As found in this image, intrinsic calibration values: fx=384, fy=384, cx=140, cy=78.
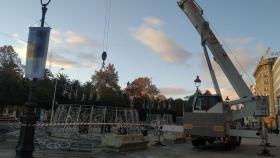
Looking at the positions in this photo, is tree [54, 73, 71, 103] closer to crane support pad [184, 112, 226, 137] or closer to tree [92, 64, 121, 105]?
tree [92, 64, 121, 105]

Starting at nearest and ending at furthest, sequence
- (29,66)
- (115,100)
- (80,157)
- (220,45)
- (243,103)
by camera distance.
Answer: (29,66), (80,157), (243,103), (220,45), (115,100)

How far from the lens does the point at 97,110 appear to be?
91.4ft

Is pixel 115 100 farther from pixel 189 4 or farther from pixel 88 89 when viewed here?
pixel 189 4

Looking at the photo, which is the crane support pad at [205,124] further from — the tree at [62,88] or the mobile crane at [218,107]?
the tree at [62,88]

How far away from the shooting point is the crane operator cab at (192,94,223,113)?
24234 millimetres

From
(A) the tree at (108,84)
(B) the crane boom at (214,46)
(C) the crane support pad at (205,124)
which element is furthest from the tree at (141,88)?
(C) the crane support pad at (205,124)

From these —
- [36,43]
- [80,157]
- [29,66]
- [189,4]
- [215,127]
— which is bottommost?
[80,157]

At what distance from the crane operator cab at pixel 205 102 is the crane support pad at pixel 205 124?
2437 millimetres

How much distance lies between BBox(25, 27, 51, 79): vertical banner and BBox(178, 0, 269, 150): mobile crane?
12737 mm

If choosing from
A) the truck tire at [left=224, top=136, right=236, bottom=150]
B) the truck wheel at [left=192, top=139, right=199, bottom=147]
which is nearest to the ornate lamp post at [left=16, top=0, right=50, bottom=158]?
the truck tire at [left=224, top=136, right=236, bottom=150]

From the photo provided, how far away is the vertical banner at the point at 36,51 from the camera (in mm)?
11062

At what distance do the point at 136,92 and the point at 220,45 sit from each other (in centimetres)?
8936

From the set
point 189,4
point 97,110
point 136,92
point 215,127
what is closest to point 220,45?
point 189,4

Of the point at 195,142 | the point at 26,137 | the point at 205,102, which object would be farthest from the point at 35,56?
the point at 195,142
